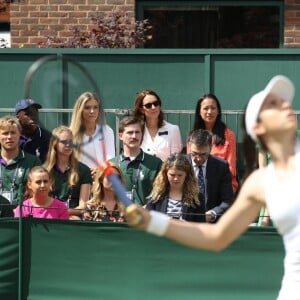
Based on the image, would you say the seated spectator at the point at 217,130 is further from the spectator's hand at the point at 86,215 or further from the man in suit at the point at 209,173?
the spectator's hand at the point at 86,215

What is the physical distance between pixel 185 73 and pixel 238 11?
239cm

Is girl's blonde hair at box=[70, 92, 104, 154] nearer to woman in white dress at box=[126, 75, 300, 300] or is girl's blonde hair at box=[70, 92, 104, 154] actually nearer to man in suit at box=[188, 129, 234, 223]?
man in suit at box=[188, 129, 234, 223]

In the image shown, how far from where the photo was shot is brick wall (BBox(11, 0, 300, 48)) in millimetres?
13227

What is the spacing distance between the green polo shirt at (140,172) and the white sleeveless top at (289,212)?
163 inches

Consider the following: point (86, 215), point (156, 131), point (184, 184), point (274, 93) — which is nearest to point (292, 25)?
point (156, 131)

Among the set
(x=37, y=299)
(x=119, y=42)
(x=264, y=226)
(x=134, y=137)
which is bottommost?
(x=37, y=299)

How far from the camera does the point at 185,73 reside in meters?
11.4

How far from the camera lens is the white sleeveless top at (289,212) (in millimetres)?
4453

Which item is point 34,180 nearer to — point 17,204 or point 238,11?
point 17,204

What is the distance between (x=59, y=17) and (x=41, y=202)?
17.9 ft

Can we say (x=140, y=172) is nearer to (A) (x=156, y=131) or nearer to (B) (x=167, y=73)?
(A) (x=156, y=131)

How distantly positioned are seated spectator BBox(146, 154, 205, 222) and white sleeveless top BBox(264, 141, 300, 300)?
3.77 metres

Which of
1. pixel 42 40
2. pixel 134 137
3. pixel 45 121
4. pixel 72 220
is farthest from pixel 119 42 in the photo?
pixel 72 220

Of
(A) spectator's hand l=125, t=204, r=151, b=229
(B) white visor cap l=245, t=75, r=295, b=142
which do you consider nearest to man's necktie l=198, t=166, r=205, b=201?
(B) white visor cap l=245, t=75, r=295, b=142
